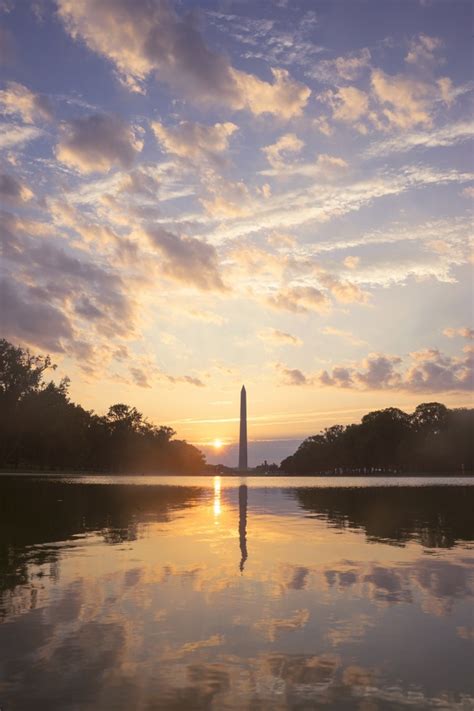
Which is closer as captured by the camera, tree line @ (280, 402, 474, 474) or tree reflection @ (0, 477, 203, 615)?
tree reflection @ (0, 477, 203, 615)

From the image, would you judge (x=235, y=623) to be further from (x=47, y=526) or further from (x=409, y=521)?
(x=409, y=521)

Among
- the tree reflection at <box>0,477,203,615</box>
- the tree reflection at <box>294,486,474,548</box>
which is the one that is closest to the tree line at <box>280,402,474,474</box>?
the tree reflection at <box>294,486,474,548</box>

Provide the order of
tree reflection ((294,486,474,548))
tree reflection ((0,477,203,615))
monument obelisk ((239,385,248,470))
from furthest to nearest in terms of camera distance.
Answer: monument obelisk ((239,385,248,470)), tree reflection ((294,486,474,548)), tree reflection ((0,477,203,615))

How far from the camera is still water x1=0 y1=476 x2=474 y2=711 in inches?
323

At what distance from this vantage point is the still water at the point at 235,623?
8.20m

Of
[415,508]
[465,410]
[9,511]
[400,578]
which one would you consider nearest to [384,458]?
[465,410]

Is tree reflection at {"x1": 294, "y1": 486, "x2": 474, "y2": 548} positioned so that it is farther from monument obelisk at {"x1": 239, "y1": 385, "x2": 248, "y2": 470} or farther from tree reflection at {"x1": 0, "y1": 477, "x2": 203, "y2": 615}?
monument obelisk at {"x1": 239, "y1": 385, "x2": 248, "y2": 470}

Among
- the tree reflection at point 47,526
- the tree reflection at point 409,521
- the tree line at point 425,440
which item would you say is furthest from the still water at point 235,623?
the tree line at point 425,440

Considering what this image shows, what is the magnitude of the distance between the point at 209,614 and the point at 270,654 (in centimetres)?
265

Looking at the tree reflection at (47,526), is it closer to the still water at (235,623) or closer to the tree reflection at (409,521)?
the still water at (235,623)

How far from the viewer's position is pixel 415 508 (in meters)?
41.6

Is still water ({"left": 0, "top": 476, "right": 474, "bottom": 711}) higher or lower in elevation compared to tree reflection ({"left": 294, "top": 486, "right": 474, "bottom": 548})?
lower

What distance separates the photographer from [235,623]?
11.6 meters

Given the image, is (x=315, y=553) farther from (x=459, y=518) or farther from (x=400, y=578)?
(x=459, y=518)
